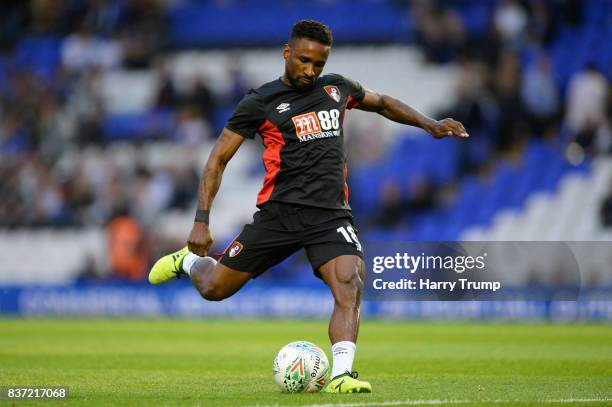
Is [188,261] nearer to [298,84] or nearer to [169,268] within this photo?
[169,268]

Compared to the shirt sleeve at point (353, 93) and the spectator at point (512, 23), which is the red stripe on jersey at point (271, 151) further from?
the spectator at point (512, 23)

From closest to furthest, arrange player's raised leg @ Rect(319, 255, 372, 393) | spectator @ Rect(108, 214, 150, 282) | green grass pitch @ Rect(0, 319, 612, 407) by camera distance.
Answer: green grass pitch @ Rect(0, 319, 612, 407) < player's raised leg @ Rect(319, 255, 372, 393) < spectator @ Rect(108, 214, 150, 282)

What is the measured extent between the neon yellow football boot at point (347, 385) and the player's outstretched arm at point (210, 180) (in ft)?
4.28

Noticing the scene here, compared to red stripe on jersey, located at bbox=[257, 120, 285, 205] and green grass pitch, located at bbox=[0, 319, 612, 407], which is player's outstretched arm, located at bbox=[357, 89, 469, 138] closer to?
red stripe on jersey, located at bbox=[257, 120, 285, 205]

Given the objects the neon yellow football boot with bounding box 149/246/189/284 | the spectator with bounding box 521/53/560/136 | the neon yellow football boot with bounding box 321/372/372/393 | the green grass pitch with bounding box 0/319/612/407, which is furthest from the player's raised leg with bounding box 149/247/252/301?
the spectator with bounding box 521/53/560/136

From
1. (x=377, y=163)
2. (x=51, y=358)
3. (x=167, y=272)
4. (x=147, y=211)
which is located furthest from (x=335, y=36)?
(x=167, y=272)

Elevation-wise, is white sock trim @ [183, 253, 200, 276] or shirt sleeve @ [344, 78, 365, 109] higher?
shirt sleeve @ [344, 78, 365, 109]

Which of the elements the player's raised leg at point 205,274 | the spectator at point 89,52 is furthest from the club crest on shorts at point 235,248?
the spectator at point 89,52

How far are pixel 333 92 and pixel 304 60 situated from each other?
0.44 m

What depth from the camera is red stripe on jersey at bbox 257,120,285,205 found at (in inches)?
320

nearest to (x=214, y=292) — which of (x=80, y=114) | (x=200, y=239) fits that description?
(x=200, y=239)

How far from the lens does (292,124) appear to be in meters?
8.07

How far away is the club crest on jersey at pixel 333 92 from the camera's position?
820 cm

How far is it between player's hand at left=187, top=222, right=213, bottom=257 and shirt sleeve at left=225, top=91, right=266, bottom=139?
0.71 meters
